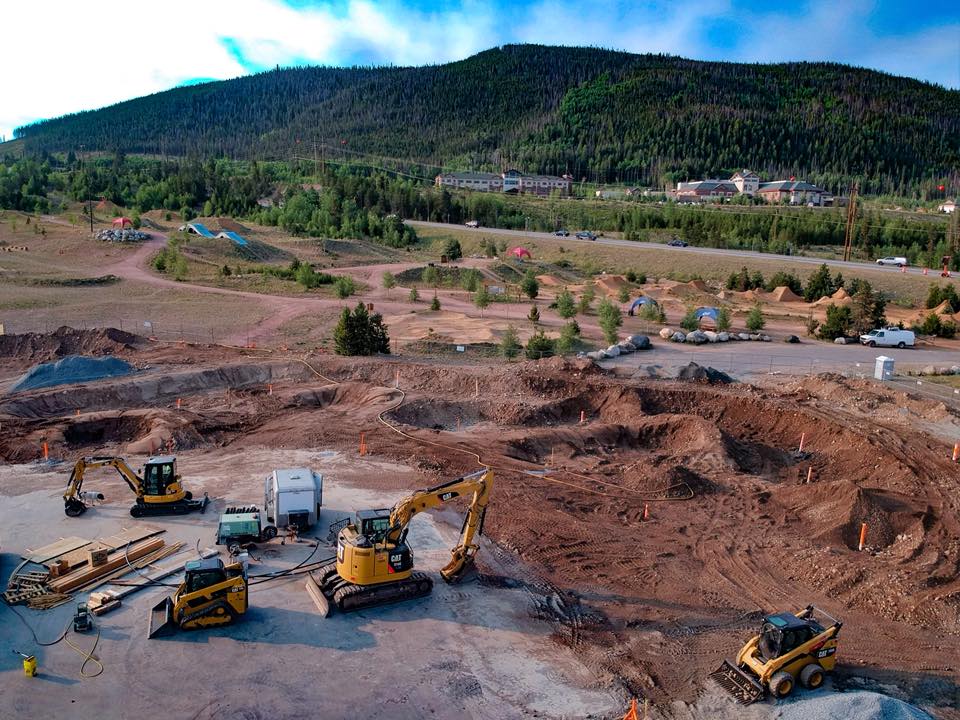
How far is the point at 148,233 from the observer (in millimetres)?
74750

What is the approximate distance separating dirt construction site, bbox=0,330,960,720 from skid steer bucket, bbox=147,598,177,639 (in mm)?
230

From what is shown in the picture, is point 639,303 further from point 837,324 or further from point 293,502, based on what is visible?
point 293,502

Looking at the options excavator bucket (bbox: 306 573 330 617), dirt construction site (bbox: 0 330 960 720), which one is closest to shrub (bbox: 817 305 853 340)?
dirt construction site (bbox: 0 330 960 720)

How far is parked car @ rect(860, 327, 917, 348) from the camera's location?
41.3m

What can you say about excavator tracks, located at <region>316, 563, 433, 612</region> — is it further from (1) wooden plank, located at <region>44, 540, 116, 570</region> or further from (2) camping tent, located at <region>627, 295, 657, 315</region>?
(2) camping tent, located at <region>627, 295, 657, 315</region>

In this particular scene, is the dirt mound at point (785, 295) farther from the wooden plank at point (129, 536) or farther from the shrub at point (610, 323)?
the wooden plank at point (129, 536)

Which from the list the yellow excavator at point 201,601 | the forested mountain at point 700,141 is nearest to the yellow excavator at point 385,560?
the yellow excavator at point 201,601

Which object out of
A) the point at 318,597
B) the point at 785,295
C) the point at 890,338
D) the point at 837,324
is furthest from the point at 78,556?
the point at 785,295

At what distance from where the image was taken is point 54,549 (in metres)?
17.4

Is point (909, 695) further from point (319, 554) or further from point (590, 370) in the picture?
point (590, 370)

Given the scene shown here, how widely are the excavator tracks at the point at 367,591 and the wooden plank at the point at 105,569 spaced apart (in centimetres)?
444

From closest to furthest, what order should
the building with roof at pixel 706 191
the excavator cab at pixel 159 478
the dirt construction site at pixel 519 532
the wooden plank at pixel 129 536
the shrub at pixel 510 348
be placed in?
the dirt construction site at pixel 519 532 < the wooden plank at pixel 129 536 < the excavator cab at pixel 159 478 < the shrub at pixel 510 348 < the building with roof at pixel 706 191

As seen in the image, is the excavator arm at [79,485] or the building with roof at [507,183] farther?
the building with roof at [507,183]

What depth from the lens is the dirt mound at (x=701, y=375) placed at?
107ft
